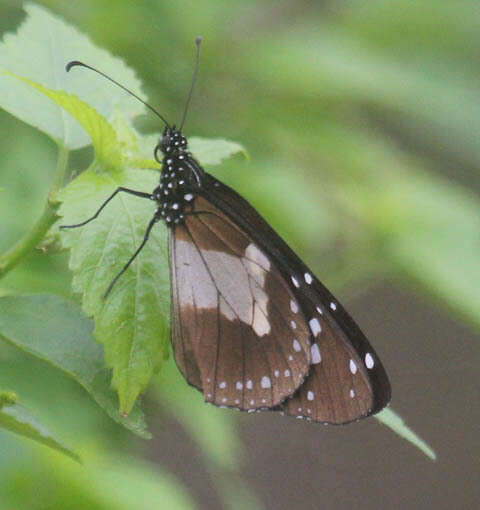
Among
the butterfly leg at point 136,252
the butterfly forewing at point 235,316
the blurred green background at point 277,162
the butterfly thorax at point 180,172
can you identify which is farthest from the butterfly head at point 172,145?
the blurred green background at point 277,162

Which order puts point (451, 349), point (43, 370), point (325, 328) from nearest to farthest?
point (325, 328) → point (43, 370) → point (451, 349)

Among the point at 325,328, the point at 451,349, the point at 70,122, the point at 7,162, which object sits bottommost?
the point at 451,349

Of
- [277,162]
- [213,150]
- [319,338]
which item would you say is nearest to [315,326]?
[319,338]

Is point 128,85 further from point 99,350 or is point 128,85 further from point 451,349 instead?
point 451,349

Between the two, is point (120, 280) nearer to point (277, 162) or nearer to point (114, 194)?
point (114, 194)

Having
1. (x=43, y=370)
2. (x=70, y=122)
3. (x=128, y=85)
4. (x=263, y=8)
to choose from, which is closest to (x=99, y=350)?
(x=70, y=122)

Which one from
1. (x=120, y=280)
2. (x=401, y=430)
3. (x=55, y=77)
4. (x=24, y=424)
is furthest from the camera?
(x=55, y=77)
